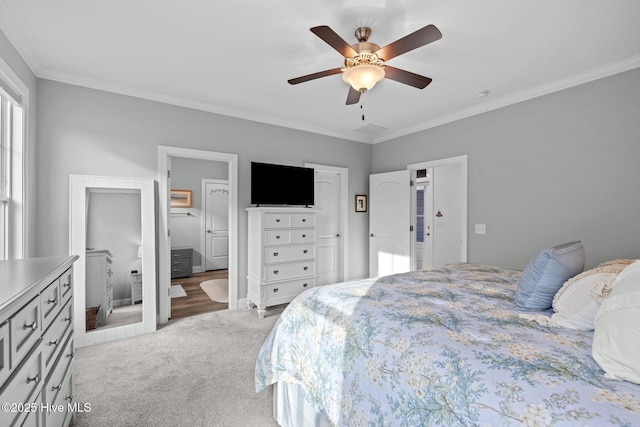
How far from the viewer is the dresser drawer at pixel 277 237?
3.58m

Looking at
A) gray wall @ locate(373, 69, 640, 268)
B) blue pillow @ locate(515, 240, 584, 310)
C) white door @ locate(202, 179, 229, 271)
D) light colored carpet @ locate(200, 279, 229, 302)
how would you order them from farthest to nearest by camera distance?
white door @ locate(202, 179, 229, 271)
light colored carpet @ locate(200, 279, 229, 302)
gray wall @ locate(373, 69, 640, 268)
blue pillow @ locate(515, 240, 584, 310)

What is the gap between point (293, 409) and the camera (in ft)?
5.28

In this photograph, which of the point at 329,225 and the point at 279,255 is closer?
the point at 279,255

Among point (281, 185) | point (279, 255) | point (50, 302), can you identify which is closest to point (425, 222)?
point (281, 185)

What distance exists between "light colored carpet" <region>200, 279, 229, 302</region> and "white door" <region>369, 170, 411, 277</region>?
2.39 meters

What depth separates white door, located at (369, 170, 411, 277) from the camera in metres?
4.44

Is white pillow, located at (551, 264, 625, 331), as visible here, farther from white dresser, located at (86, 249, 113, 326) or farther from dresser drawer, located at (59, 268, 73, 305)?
white dresser, located at (86, 249, 113, 326)

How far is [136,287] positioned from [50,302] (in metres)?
1.93

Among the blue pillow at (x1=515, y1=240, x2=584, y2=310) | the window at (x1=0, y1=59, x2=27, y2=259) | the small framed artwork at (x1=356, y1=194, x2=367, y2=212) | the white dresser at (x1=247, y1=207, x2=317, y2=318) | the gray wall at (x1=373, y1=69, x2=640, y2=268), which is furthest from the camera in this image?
the small framed artwork at (x1=356, y1=194, x2=367, y2=212)

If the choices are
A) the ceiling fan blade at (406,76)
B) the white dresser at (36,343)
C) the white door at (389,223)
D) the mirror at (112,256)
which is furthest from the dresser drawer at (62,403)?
the white door at (389,223)

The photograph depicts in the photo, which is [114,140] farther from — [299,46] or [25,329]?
[25,329]

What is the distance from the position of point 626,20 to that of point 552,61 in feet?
1.79

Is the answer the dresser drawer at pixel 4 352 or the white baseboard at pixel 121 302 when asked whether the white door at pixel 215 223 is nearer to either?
the white baseboard at pixel 121 302

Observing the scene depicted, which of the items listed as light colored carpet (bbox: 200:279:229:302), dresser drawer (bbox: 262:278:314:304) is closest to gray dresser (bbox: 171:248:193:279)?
light colored carpet (bbox: 200:279:229:302)
